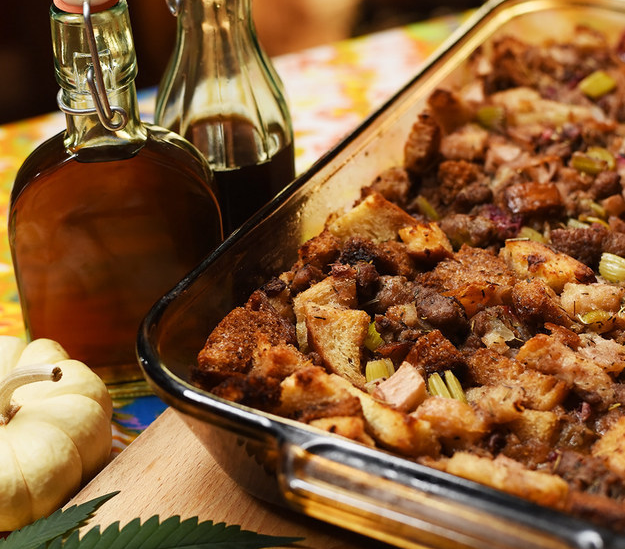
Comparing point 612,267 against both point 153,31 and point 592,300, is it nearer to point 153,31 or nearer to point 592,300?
point 592,300

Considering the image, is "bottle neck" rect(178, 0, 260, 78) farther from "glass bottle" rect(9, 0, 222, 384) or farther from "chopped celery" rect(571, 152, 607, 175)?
"chopped celery" rect(571, 152, 607, 175)

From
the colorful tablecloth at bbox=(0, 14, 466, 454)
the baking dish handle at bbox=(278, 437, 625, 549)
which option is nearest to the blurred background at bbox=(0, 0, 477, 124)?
the colorful tablecloth at bbox=(0, 14, 466, 454)

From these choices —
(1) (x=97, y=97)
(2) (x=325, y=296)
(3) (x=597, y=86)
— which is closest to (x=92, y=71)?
(1) (x=97, y=97)

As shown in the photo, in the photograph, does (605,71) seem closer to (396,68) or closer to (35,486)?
(396,68)

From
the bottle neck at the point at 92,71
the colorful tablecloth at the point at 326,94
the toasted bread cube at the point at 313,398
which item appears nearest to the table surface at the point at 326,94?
the colorful tablecloth at the point at 326,94

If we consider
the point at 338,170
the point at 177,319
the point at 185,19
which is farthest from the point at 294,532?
the point at 185,19
